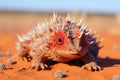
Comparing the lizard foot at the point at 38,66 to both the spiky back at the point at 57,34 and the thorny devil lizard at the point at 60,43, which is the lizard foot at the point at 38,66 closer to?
the thorny devil lizard at the point at 60,43

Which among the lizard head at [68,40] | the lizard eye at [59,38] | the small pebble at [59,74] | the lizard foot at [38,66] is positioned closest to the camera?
the small pebble at [59,74]

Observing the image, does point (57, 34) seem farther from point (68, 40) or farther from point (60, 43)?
point (68, 40)

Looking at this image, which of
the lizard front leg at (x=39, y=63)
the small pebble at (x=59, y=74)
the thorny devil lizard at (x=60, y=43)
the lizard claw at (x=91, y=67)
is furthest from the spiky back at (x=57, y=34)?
the small pebble at (x=59, y=74)

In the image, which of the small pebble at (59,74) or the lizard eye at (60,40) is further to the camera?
the lizard eye at (60,40)

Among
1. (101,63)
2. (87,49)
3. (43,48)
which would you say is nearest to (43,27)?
(43,48)

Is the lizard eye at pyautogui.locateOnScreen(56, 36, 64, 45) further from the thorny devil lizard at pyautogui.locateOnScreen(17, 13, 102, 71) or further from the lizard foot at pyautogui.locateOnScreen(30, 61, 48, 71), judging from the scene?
the lizard foot at pyautogui.locateOnScreen(30, 61, 48, 71)

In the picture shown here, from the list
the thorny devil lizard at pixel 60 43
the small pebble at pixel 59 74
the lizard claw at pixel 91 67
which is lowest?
the small pebble at pixel 59 74

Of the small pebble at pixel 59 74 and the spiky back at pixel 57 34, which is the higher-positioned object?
the spiky back at pixel 57 34

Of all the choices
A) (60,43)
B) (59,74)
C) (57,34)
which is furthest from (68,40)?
(59,74)
